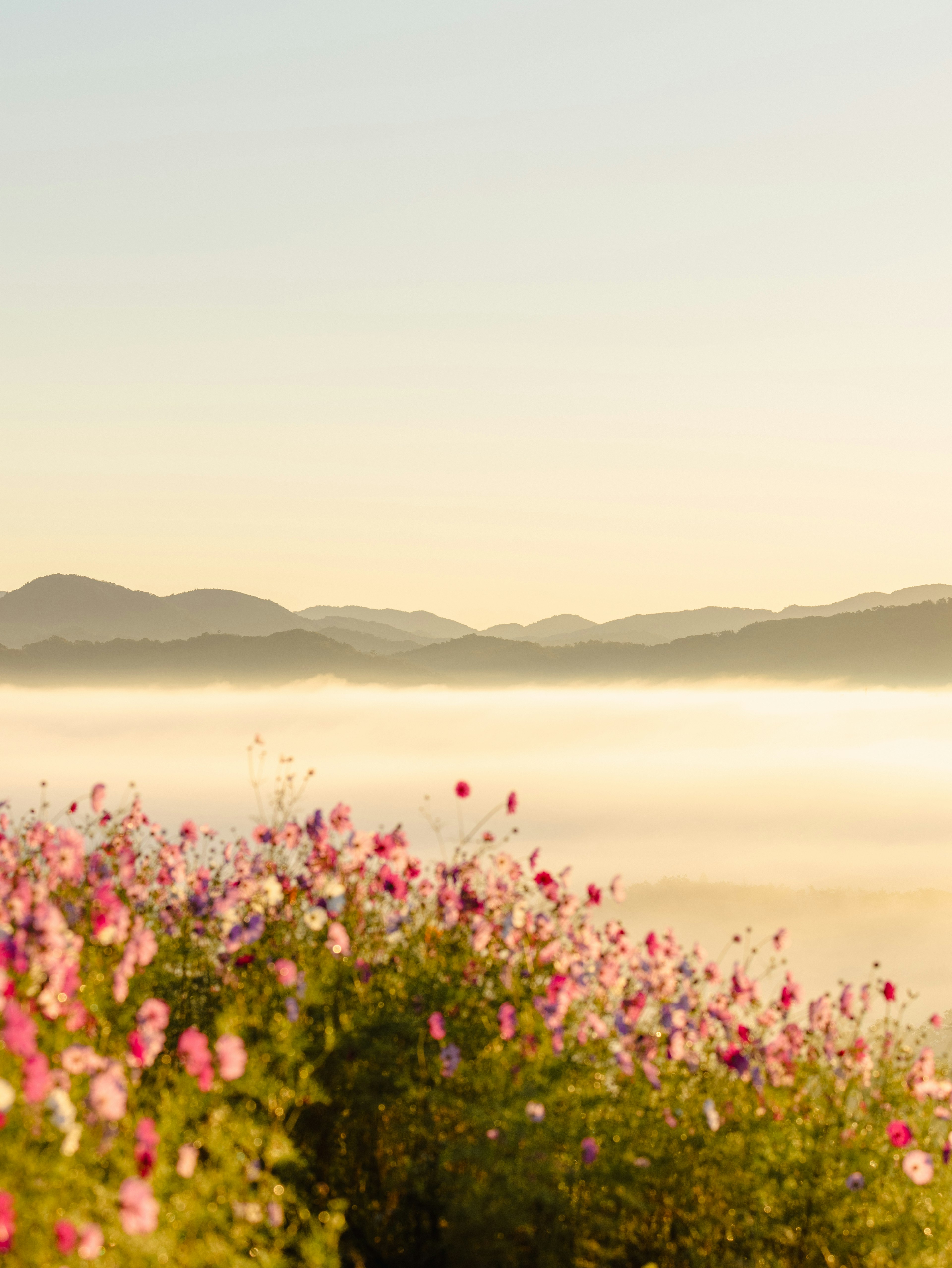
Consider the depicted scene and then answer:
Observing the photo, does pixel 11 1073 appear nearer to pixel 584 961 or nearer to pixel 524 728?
pixel 584 961

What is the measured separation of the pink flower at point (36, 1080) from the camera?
4137mm

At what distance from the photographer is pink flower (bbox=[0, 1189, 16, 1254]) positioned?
151 inches

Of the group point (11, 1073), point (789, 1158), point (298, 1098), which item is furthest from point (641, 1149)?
point (11, 1073)

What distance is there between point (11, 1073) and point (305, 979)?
266 centimetres

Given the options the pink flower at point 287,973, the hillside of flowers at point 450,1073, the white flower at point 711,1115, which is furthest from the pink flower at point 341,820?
the white flower at point 711,1115

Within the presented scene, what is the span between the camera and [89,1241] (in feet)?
12.9

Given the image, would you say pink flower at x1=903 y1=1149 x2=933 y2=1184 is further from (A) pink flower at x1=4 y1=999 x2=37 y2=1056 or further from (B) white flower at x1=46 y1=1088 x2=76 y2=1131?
(A) pink flower at x1=4 y1=999 x2=37 y2=1056

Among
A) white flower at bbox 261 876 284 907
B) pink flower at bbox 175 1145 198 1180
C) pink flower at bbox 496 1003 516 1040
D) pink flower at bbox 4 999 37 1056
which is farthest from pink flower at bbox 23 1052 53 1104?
white flower at bbox 261 876 284 907

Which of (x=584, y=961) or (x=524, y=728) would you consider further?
(x=524, y=728)

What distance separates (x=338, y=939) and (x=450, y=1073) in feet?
3.44

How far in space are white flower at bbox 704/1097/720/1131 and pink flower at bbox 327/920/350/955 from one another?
2.20 m

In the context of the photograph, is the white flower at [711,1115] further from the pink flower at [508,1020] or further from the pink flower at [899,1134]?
the pink flower at [508,1020]

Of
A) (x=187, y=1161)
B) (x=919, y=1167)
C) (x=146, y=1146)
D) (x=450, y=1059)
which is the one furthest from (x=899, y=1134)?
(x=146, y=1146)

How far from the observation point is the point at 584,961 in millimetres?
7754
